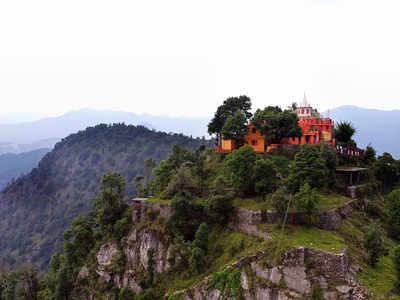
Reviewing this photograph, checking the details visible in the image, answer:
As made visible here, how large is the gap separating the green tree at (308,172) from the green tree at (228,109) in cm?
1783

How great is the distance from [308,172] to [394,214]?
9674 millimetres

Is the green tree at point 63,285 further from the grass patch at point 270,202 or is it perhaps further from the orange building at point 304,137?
the orange building at point 304,137

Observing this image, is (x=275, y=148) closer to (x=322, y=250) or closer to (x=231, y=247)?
(x=231, y=247)

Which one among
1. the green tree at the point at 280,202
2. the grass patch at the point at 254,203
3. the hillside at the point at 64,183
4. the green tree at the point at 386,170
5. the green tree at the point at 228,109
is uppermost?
the green tree at the point at 228,109

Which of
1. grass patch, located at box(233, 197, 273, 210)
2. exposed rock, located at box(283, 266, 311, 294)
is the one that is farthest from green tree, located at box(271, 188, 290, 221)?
exposed rock, located at box(283, 266, 311, 294)

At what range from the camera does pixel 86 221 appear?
151ft

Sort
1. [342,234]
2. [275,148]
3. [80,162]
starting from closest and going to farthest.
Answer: [342,234] < [275,148] < [80,162]

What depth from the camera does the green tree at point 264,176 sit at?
95.8 ft

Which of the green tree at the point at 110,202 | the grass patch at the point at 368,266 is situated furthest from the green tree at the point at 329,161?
the green tree at the point at 110,202

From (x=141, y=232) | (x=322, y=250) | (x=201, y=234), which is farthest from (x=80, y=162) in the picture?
(x=322, y=250)

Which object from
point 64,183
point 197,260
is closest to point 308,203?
point 197,260

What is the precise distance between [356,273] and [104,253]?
3063 cm

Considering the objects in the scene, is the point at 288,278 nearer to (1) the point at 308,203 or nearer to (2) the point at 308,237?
(2) the point at 308,237

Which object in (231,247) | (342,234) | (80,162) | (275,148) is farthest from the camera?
(80,162)
